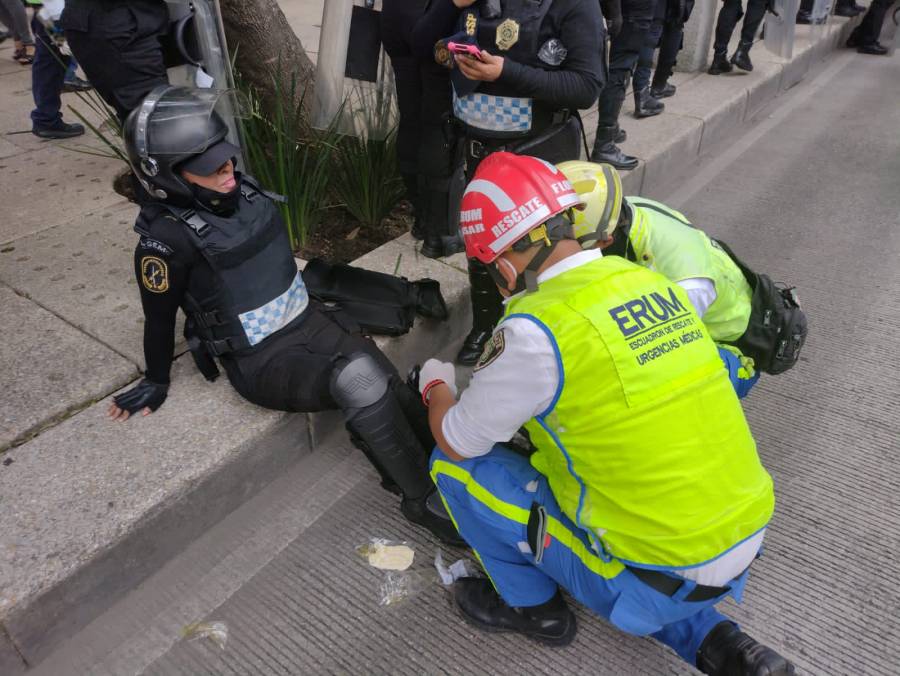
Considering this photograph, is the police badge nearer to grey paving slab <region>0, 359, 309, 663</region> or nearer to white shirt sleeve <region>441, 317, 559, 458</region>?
white shirt sleeve <region>441, 317, 559, 458</region>

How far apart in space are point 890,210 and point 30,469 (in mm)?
4938

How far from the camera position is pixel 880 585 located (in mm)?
2098

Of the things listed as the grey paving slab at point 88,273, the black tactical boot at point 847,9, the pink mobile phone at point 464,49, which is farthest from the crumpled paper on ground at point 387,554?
the black tactical boot at point 847,9

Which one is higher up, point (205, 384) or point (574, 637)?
point (205, 384)

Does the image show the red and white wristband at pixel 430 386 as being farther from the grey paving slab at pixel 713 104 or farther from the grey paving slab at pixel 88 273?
the grey paving slab at pixel 713 104

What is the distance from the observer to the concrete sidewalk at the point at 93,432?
74.1 inches

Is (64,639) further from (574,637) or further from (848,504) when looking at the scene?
(848,504)

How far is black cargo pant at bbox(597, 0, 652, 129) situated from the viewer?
4434 millimetres

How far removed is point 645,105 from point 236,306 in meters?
4.19

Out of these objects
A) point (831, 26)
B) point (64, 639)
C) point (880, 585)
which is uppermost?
point (831, 26)

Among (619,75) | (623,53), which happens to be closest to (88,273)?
(619,75)

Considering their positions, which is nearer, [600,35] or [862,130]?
[600,35]

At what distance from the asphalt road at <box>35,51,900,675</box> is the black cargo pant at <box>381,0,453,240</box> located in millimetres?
1300

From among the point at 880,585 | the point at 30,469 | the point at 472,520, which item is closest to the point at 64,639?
the point at 30,469
